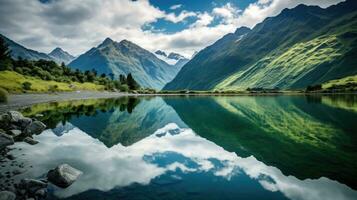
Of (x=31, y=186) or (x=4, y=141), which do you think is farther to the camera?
(x=4, y=141)

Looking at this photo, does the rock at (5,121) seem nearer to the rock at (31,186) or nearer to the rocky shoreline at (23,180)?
the rocky shoreline at (23,180)

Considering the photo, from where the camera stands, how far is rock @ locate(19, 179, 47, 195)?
53.3 feet

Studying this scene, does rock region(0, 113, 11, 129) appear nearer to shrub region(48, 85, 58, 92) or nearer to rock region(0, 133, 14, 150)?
rock region(0, 133, 14, 150)

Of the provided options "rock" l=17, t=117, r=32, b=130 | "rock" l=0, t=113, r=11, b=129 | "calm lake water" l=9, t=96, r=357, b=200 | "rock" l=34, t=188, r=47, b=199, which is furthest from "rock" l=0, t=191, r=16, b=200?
"rock" l=17, t=117, r=32, b=130

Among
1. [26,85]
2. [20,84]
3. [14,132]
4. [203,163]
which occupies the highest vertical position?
[20,84]

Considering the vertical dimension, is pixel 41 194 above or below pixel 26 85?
below

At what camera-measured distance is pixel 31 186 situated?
1653 centimetres

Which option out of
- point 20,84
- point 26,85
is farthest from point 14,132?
point 20,84

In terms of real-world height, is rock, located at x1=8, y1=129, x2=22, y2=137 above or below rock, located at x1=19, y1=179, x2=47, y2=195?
below

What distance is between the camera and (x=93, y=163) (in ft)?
80.1

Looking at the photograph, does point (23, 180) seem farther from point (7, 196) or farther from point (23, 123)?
point (23, 123)

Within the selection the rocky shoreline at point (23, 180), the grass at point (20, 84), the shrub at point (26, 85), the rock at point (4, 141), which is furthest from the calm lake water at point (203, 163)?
the shrub at point (26, 85)

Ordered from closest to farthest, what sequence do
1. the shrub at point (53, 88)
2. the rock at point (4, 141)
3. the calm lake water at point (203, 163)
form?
the calm lake water at point (203, 163) → the rock at point (4, 141) → the shrub at point (53, 88)

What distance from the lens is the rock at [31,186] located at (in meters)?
16.2
